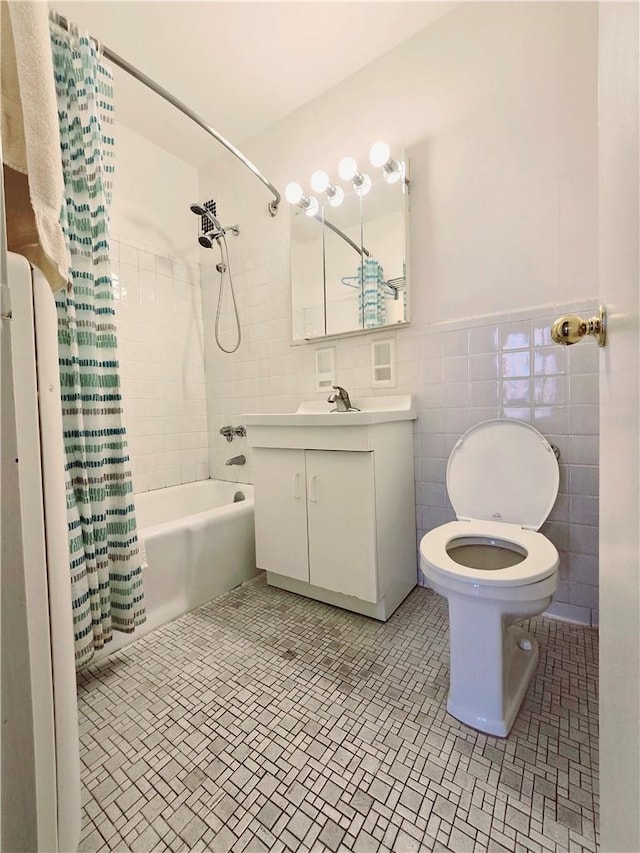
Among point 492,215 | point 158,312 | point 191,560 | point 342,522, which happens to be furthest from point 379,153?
point 191,560

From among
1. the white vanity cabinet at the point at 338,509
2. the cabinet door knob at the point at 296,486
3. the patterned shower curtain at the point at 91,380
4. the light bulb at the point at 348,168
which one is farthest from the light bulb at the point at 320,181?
the cabinet door knob at the point at 296,486

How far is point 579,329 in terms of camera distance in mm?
549

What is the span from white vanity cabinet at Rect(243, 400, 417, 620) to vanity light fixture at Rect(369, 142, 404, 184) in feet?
3.72

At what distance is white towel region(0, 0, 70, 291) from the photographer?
2.21 feet

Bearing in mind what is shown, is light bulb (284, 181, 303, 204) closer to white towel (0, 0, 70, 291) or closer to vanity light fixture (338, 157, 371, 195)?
vanity light fixture (338, 157, 371, 195)

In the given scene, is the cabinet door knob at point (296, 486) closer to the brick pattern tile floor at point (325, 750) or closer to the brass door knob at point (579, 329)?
the brick pattern tile floor at point (325, 750)

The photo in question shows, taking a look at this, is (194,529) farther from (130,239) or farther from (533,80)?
(533,80)

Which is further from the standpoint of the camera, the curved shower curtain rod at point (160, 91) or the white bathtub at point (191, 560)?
the white bathtub at point (191, 560)

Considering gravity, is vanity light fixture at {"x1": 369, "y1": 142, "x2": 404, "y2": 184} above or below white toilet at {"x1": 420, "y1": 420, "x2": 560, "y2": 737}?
above

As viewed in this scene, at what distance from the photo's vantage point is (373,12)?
151 cm

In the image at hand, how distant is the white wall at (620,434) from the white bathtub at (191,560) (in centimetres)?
136

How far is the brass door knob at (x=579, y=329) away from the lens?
0.51m

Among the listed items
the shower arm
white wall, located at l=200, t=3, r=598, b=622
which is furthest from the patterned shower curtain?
white wall, located at l=200, t=3, r=598, b=622

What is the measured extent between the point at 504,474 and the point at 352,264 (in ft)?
4.07
